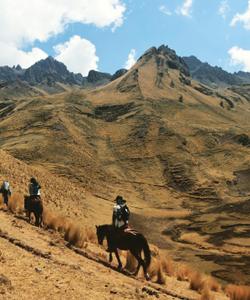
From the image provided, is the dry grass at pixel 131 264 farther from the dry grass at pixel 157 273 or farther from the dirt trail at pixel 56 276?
the dirt trail at pixel 56 276

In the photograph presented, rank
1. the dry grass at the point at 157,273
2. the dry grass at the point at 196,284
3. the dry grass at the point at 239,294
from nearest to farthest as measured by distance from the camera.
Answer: the dry grass at the point at 239,294 < the dry grass at the point at 157,273 < the dry grass at the point at 196,284

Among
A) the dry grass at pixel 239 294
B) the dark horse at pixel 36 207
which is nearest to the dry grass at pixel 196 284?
the dry grass at pixel 239 294

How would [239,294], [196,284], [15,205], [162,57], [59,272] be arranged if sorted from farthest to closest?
1. [162,57]
2. [15,205]
3. [196,284]
4. [239,294]
5. [59,272]

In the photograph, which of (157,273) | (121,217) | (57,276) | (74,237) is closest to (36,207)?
(74,237)

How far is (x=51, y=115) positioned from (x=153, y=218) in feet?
155

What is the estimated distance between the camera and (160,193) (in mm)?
70625

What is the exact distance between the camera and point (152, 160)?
272ft

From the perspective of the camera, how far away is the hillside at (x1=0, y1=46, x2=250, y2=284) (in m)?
45.8

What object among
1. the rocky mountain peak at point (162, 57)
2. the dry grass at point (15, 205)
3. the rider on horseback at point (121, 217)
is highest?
the rocky mountain peak at point (162, 57)

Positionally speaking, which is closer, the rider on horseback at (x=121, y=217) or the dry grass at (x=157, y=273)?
the dry grass at (x=157, y=273)

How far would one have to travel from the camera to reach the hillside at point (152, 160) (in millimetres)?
45844

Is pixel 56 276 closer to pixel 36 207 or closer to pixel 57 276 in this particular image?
pixel 57 276

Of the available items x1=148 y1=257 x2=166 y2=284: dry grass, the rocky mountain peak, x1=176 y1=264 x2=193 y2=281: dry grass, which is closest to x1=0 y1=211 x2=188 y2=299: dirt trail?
x1=148 y1=257 x2=166 y2=284: dry grass

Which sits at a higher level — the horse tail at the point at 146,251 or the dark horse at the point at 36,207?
the dark horse at the point at 36,207
